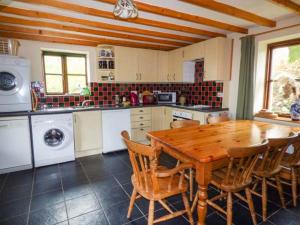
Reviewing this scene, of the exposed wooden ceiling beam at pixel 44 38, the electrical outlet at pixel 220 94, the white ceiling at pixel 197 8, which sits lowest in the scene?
the electrical outlet at pixel 220 94

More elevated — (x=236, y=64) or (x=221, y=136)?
(x=236, y=64)

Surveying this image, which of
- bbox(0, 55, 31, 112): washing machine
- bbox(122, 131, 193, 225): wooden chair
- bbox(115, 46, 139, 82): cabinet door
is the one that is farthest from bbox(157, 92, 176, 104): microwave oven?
bbox(122, 131, 193, 225): wooden chair

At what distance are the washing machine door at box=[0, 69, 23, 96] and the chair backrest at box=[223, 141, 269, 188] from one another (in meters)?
2.98

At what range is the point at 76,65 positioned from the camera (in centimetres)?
375

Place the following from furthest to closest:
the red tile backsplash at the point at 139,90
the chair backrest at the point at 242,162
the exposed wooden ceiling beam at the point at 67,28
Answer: the red tile backsplash at the point at 139,90, the exposed wooden ceiling beam at the point at 67,28, the chair backrest at the point at 242,162

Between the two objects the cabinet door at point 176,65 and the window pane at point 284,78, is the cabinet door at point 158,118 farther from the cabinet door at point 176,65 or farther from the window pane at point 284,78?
the window pane at point 284,78

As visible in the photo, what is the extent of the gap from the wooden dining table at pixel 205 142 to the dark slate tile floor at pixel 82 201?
609 mm

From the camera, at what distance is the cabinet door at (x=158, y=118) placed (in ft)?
13.0

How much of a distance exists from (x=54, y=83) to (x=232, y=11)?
3.23 m

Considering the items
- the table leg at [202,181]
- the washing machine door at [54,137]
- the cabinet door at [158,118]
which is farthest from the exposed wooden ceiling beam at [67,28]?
the table leg at [202,181]

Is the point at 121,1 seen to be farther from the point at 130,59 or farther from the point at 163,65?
the point at 163,65

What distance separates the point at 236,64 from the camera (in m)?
3.16

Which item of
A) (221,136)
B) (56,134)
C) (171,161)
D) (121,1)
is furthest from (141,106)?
(121,1)

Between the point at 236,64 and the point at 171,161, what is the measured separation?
1.99 metres
